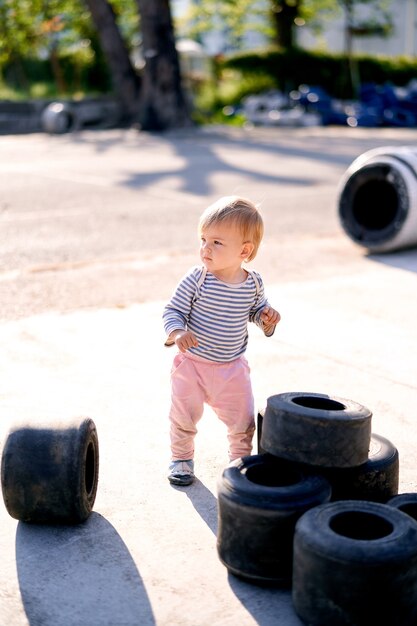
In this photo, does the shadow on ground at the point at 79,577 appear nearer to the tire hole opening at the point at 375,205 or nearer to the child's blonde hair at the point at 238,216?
the child's blonde hair at the point at 238,216

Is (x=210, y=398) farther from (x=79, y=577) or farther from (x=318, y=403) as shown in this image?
(x=79, y=577)

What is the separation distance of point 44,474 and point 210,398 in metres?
0.77

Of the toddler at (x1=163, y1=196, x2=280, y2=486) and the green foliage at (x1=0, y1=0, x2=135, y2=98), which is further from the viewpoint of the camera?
the green foliage at (x1=0, y1=0, x2=135, y2=98)

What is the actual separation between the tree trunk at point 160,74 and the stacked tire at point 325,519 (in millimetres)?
19971

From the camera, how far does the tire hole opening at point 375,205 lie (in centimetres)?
823

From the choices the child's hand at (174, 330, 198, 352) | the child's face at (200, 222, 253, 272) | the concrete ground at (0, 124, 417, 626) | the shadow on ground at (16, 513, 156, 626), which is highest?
the child's face at (200, 222, 253, 272)

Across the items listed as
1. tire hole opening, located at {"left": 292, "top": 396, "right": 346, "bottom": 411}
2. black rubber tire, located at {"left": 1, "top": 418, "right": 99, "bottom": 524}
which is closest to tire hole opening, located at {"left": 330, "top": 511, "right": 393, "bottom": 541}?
tire hole opening, located at {"left": 292, "top": 396, "right": 346, "bottom": 411}

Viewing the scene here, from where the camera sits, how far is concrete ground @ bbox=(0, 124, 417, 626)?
9.50ft

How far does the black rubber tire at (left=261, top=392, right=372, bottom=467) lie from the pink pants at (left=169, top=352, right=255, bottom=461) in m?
0.51

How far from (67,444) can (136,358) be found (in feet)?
6.59

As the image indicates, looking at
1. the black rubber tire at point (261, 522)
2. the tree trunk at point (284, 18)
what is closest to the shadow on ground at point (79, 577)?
the black rubber tire at point (261, 522)

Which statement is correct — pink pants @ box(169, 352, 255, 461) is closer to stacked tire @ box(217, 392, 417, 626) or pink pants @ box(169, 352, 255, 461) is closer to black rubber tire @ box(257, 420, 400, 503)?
stacked tire @ box(217, 392, 417, 626)

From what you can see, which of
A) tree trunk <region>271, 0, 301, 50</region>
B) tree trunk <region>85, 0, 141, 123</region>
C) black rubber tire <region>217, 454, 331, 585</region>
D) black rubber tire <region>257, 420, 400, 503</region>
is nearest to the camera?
black rubber tire <region>217, 454, 331, 585</region>

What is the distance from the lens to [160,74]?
75.5ft
